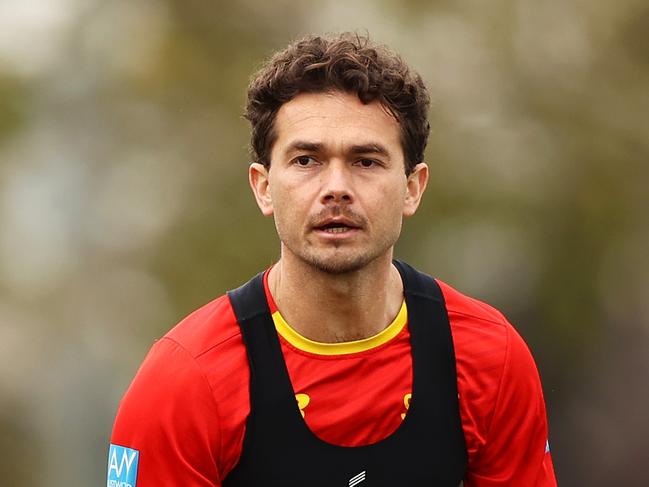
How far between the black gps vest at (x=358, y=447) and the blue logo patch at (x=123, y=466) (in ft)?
0.71

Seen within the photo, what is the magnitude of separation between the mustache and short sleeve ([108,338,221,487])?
419mm

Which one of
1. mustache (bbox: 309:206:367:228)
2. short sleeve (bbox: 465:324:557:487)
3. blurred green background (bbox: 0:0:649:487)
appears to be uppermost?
blurred green background (bbox: 0:0:649:487)

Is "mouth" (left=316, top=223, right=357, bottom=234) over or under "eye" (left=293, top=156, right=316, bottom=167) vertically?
under

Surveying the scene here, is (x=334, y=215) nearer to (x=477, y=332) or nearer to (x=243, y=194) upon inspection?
(x=477, y=332)

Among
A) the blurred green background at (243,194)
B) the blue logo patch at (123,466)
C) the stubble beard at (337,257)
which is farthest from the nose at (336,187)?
the blurred green background at (243,194)

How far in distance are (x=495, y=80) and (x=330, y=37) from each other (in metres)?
3.42

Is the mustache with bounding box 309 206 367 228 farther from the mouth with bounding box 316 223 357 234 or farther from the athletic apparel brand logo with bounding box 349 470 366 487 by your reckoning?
the athletic apparel brand logo with bounding box 349 470 366 487

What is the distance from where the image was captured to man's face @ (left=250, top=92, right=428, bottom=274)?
2.43 meters

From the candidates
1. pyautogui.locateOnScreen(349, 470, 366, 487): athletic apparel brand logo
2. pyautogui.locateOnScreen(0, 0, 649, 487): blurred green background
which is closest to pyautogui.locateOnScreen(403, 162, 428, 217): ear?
pyautogui.locateOnScreen(349, 470, 366, 487): athletic apparel brand logo

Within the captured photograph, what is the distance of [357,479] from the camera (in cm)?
251

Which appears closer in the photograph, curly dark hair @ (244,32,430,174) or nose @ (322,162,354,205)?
nose @ (322,162,354,205)

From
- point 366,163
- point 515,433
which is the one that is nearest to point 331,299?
point 366,163

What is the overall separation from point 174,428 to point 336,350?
0.43 m

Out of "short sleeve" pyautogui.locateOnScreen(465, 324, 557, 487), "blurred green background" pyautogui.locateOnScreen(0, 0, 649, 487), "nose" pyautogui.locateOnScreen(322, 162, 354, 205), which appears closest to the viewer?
"nose" pyautogui.locateOnScreen(322, 162, 354, 205)
